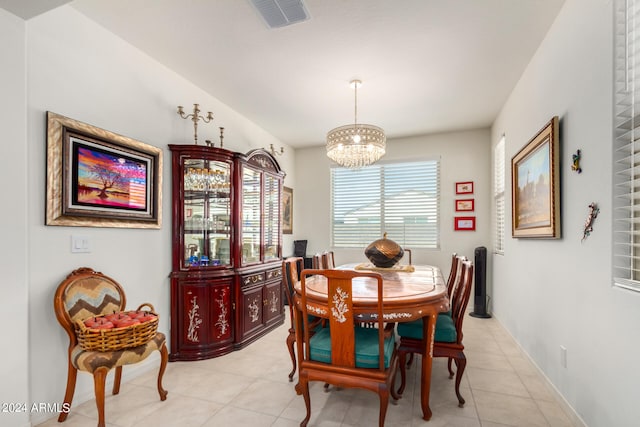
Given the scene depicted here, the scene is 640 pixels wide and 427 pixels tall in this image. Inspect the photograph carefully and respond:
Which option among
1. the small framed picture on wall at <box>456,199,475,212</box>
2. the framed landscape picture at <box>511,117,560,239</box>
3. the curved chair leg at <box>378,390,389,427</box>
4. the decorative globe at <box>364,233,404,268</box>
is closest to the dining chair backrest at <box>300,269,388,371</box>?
the curved chair leg at <box>378,390,389,427</box>

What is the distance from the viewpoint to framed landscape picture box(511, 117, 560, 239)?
2270 millimetres

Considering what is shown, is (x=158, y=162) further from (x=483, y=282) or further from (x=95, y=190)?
(x=483, y=282)

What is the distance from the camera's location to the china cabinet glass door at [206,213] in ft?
10.4

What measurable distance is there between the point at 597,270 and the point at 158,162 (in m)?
3.31

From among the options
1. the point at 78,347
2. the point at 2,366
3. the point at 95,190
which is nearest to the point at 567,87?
the point at 95,190

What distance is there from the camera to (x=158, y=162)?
292 cm

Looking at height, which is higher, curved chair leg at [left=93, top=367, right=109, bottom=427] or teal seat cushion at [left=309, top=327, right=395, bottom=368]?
teal seat cushion at [left=309, top=327, right=395, bottom=368]

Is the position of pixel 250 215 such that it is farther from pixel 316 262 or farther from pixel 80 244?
pixel 80 244

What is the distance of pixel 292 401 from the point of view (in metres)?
2.29

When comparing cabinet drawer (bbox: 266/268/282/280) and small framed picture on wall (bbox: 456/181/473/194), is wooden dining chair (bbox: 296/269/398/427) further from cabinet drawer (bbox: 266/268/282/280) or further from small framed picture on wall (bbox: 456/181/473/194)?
small framed picture on wall (bbox: 456/181/473/194)

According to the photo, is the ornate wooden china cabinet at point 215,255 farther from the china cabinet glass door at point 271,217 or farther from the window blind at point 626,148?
the window blind at point 626,148

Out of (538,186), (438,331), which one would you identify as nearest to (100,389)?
(438,331)

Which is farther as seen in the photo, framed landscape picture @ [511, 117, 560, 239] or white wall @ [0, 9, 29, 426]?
framed landscape picture @ [511, 117, 560, 239]

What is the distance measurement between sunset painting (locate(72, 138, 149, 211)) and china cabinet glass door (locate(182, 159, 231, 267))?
1.49ft
